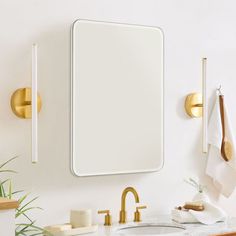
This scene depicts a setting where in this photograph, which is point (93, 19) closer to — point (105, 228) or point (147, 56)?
point (147, 56)

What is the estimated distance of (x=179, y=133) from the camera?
3.01 m

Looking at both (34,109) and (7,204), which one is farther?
(34,109)

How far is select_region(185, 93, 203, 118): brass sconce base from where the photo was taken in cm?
299

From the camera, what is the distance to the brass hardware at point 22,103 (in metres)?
2.52

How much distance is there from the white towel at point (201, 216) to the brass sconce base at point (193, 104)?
50 centimetres

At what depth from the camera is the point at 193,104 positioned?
2994 millimetres

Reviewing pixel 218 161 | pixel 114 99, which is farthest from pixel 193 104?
pixel 114 99

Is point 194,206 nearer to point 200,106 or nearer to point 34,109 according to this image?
point 200,106

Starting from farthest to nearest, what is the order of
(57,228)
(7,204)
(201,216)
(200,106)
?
(200,106) < (201,216) < (57,228) < (7,204)

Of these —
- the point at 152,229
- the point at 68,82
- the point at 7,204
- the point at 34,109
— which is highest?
the point at 68,82

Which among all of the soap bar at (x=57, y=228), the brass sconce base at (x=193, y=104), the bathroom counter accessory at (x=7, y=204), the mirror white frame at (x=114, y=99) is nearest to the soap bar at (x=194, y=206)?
the mirror white frame at (x=114, y=99)

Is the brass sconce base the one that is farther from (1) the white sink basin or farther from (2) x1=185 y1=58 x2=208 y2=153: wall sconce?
(1) the white sink basin

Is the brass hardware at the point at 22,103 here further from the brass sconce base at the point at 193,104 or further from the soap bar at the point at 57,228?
the brass sconce base at the point at 193,104

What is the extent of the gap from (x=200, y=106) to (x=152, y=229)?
2.23ft
